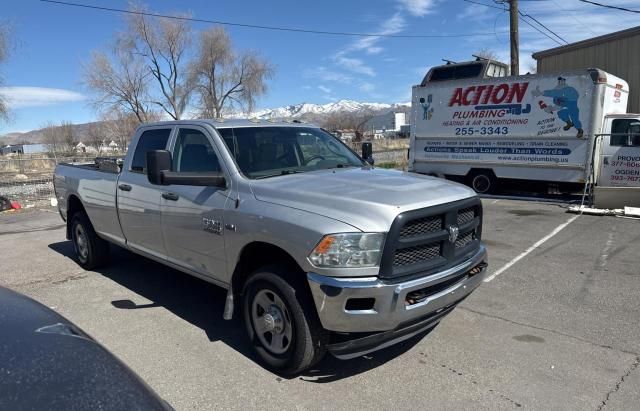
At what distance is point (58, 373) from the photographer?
5.82 ft

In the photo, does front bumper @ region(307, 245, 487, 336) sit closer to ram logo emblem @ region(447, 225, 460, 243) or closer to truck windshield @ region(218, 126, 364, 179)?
ram logo emblem @ region(447, 225, 460, 243)

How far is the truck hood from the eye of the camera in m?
3.18

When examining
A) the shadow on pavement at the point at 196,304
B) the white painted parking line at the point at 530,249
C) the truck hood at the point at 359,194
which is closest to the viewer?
the truck hood at the point at 359,194

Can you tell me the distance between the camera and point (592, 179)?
11344 mm

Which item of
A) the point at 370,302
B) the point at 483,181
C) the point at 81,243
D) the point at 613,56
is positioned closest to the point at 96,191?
the point at 81,243

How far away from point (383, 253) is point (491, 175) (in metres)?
11.0

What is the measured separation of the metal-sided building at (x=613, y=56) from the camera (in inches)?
664

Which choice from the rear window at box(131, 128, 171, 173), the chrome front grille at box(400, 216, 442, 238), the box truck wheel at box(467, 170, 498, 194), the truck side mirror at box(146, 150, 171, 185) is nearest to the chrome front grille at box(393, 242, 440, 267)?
the chrome front grille at box(400, 216, 442, 238)

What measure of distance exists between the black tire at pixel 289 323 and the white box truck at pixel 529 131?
30.6ft

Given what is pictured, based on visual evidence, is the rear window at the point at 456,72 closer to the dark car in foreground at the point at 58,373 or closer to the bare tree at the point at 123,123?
the dark car in foreground at the point at 58,373

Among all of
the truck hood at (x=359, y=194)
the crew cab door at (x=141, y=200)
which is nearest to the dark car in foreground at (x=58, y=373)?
the truck hood at (x=359, y=194)

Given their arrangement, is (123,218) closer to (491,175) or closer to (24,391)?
(24,391)

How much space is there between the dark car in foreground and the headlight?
58.0 inches

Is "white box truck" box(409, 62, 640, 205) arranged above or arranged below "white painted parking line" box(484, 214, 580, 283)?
above
